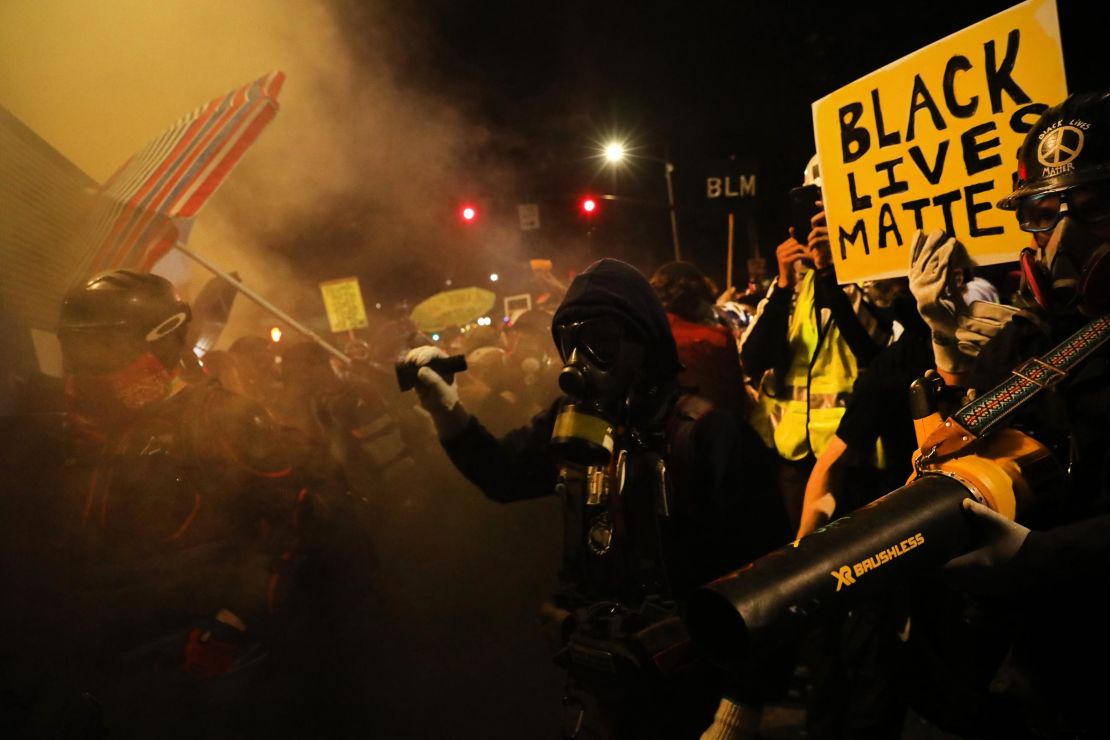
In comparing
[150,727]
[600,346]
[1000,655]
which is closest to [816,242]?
[600,346]

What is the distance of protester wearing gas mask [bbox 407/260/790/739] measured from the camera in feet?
6.70

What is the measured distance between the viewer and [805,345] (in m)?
3.51

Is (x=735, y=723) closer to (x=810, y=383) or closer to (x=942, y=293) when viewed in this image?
(x=942, y=293)

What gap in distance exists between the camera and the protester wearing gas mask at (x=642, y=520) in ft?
6.70

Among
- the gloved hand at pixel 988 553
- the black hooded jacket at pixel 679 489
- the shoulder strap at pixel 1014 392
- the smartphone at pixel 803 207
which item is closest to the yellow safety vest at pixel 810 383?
the smartphone at pixel 803 207

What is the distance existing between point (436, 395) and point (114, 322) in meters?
1.28

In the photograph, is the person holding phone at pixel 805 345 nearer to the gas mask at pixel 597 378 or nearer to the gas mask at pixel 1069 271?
the gas mask at pixel 597 378

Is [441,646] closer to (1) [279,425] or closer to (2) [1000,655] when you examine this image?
(1) [279,425]

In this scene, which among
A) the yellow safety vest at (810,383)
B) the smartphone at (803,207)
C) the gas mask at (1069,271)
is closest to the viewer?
the gas mask at (1069,271)

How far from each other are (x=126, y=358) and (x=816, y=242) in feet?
9.92

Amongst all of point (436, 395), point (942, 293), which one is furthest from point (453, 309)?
point (942, 293)

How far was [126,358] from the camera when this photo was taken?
262cm

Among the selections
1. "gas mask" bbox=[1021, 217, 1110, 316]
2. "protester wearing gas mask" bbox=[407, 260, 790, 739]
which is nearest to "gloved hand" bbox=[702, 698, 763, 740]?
"protester wearing gas mask" bbox=[407, 260, 790, 739]

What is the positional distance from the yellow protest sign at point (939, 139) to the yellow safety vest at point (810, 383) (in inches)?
27.8
